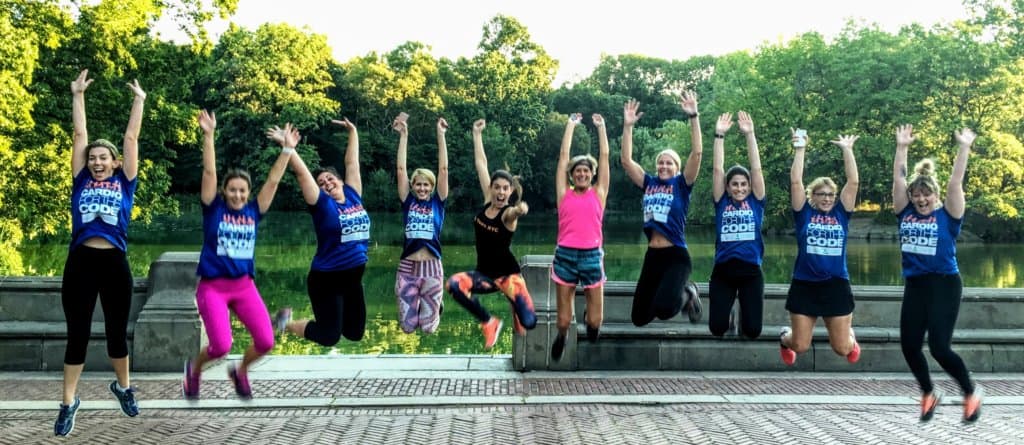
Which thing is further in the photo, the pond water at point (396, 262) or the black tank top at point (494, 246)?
the pond water at point (396, 262)

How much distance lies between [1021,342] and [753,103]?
32728mm


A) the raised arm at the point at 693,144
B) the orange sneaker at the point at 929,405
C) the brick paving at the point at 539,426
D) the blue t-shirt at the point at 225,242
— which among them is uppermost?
the raised arm at the point at 693,144

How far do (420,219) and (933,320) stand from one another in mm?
4899

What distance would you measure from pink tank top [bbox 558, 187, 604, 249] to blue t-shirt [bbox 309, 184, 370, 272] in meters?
1.93

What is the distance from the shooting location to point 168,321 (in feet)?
33.2

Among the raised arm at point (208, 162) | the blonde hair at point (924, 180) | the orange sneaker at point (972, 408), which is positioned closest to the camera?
the raised arm at point (208, 162)

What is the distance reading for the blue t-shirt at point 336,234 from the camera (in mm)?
7445

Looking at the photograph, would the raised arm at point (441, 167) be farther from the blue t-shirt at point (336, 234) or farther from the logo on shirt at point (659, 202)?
the logo on shirt at point (659, 202)

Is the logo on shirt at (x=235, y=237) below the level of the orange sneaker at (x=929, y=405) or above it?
above

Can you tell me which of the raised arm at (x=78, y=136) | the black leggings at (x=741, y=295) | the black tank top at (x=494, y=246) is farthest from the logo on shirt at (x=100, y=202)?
the black leggings at (x=741, y=295)

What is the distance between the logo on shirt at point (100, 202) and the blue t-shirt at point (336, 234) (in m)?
1.65

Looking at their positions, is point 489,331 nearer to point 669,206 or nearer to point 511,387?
point 511,387

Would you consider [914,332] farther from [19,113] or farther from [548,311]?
[19,113]

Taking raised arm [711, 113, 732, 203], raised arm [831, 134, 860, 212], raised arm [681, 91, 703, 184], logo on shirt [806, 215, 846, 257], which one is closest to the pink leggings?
raised arm [681, 91, 703, 184]
